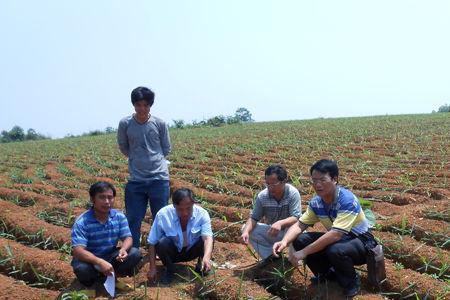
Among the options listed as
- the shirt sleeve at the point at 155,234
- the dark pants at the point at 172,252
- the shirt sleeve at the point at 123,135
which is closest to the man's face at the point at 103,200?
the shirt sleeve at the point at 155,234

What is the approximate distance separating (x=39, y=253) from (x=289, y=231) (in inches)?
89.6

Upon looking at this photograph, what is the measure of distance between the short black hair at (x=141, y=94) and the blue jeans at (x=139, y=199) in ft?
2.58

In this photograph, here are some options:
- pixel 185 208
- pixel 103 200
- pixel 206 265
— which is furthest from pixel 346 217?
pixel 103 200

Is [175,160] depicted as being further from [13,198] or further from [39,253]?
[39,253]

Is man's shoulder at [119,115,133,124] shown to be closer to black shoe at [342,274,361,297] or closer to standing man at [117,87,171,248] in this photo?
standing man at [117,87,171,248]

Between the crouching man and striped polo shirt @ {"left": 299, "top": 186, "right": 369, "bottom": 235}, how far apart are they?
4.65 feet

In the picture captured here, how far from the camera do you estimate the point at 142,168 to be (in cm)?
478

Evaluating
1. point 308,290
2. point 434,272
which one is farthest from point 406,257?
point 308,290

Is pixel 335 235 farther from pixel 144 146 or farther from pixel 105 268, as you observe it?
pixel 144 146

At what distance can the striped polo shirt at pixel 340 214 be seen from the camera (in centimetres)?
364

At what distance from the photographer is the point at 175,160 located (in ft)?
35.7

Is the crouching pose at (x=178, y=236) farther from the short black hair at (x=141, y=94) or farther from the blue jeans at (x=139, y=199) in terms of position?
the short black hair at (x=141, y=94)

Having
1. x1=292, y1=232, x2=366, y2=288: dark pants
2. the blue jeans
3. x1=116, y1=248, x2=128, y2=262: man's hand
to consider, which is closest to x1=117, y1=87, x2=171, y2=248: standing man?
the blue jeans

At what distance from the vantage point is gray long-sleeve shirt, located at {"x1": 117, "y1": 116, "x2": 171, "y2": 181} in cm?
478
